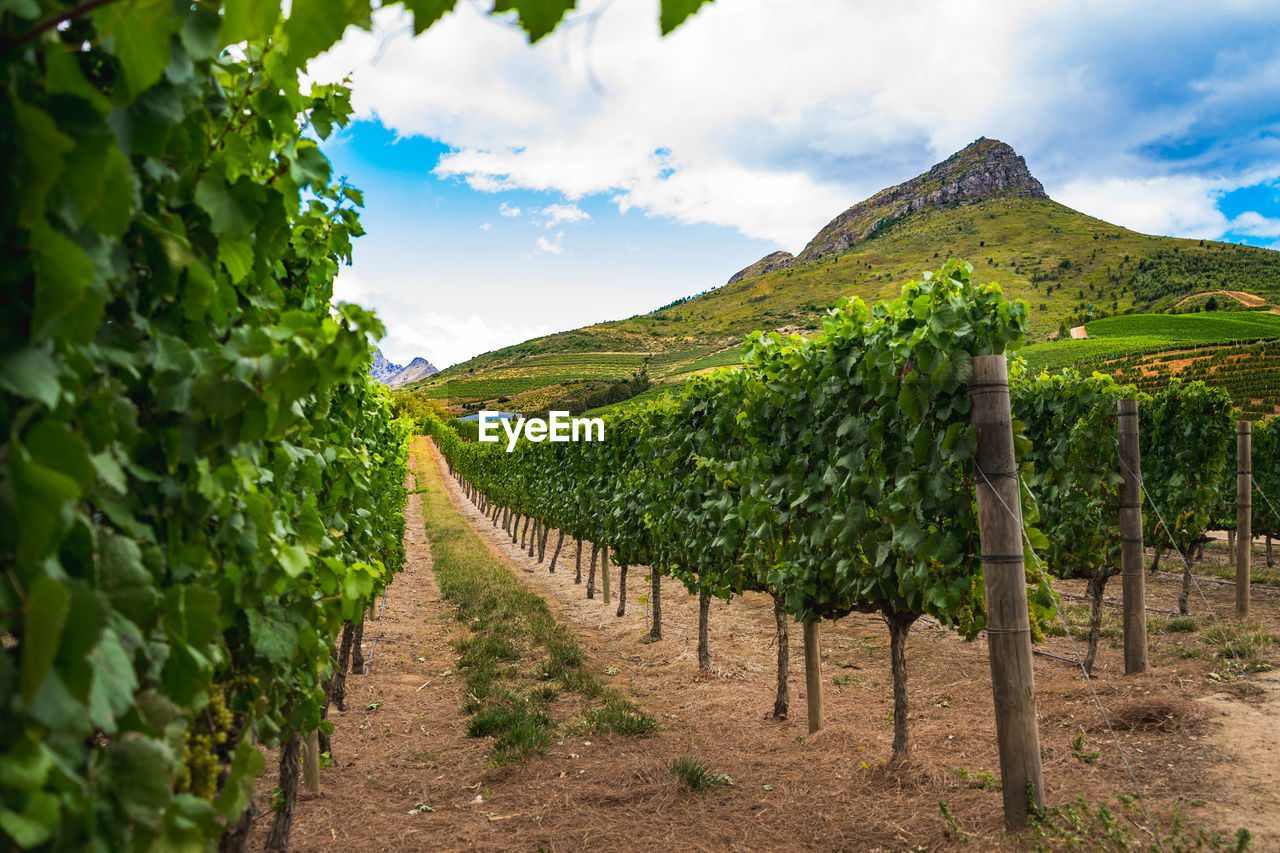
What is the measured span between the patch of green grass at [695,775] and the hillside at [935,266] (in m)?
65.9

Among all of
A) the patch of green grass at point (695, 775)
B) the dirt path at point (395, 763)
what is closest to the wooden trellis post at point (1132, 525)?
the patch of green grass at point (695, 775)

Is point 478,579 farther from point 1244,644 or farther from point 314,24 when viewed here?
point 314,24

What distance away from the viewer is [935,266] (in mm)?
121188

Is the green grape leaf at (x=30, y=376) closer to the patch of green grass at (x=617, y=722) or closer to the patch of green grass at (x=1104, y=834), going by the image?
the patch of green grass at (x=1104, y=834)

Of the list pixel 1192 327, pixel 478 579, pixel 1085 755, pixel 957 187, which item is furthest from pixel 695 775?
pixel 957 187

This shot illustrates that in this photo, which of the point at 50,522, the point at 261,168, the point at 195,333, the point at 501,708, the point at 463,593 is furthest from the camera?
the point at 463,593

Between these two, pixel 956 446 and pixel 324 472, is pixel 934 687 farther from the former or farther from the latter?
pixel 324 472

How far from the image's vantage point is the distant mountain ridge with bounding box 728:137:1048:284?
524 ft

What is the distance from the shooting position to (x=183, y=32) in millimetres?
1120

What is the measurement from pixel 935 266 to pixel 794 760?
12912 cm

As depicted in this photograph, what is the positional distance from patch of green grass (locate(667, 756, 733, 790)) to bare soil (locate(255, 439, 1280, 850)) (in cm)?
6

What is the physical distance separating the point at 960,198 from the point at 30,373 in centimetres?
18075

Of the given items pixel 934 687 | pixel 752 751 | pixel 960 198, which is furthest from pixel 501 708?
pixel 960 198

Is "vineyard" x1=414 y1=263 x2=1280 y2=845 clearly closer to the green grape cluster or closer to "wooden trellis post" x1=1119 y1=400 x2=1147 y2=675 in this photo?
"wooden trellis post" x1=1119 y1=400 x2=1147 y2=675
